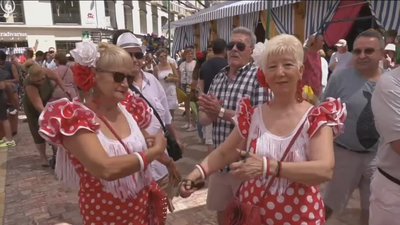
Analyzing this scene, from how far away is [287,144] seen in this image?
1.56m

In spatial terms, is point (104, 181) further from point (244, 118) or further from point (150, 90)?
point (150, 90)

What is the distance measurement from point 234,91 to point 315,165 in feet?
4.25

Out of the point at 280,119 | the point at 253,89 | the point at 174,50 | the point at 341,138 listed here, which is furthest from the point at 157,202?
the point at 174,50

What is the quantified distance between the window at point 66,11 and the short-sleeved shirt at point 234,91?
1077 inches

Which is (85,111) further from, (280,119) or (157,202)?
(280,119)

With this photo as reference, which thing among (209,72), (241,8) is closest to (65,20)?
(241,8)

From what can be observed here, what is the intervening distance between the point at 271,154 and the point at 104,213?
0.92 metres

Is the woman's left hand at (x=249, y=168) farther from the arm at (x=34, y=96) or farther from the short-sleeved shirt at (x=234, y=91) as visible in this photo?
the arm at (x=34, y=96)

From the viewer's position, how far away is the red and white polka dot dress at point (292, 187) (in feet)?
5.09

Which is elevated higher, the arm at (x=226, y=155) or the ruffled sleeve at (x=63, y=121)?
the ruffled sleeve at (x=63, y=121)

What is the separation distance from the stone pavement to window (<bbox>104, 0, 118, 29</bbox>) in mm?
26046

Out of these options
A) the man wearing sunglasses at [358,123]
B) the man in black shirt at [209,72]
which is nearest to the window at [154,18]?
the man in black shirt at [209,72]

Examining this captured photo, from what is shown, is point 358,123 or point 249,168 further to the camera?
point 358,123

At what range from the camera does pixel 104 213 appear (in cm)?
175
